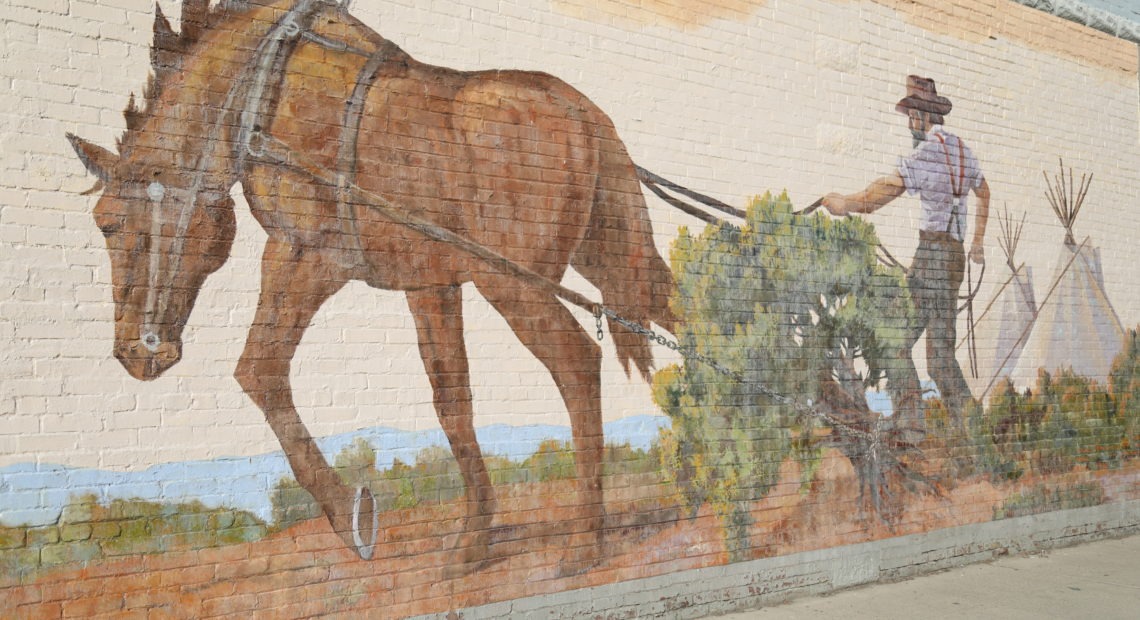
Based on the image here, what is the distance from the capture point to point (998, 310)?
9.20 metres

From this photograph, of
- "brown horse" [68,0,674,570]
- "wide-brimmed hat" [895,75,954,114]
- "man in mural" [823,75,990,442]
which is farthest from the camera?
"wide-brimmed hat" [895,75,954,114]

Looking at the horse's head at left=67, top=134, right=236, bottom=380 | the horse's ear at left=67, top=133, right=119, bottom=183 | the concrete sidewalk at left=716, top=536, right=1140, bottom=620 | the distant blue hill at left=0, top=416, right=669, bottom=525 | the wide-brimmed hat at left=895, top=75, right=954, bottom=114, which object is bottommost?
the concrete sidewalk at left=716, top=536, right=1140, bottom=620

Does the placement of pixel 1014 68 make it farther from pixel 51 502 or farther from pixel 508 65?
pixel 51 502

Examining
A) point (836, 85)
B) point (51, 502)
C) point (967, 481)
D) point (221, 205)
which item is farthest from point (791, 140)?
point (51, 502)

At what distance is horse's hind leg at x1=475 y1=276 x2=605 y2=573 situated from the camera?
6301mm

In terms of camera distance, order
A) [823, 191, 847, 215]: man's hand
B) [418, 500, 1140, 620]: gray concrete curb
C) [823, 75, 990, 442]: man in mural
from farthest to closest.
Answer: [823, 75, 990, 442]: man in mural → [823, 191, 847, 215]: man's hand → [418, 500, 1140, 620]: gray concrete curb

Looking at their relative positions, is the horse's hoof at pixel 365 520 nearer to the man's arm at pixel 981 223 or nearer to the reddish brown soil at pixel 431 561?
the reddish brown soil at pixel 431 561

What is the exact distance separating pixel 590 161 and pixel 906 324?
3360mm

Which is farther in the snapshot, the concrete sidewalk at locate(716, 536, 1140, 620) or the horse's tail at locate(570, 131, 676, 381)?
the concrete sidewalk at locate(716, 536, 1140, 620)

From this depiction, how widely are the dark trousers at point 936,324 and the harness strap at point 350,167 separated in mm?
4777

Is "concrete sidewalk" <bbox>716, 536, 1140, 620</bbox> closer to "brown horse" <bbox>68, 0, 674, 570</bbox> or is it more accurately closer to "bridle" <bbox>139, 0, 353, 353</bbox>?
"brown horse" <bbox>68, 0, 674, 570</bbox>

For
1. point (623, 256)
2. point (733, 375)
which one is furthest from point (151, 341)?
point (733, 375)

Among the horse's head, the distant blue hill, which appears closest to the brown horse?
the horse's head

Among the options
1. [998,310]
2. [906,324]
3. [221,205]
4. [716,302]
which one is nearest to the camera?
[221,205]
